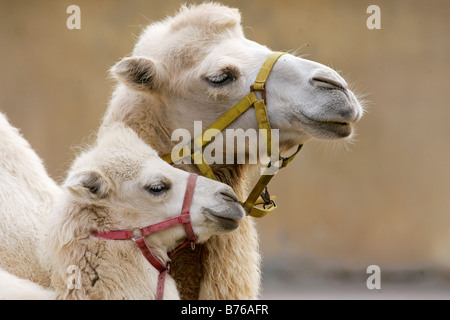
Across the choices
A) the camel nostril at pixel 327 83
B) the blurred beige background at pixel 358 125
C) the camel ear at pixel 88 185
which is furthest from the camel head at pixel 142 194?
the blurred beige background at pixel 358 125

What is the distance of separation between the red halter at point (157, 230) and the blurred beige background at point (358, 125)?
210 inches

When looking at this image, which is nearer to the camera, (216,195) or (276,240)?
(216,195)

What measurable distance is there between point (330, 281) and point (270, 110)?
5567mm

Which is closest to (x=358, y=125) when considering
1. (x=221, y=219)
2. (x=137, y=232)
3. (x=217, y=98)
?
(x=217, y=98)

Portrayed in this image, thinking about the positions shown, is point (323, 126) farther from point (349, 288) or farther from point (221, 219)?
point (349, 288)

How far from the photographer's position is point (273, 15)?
9172mm

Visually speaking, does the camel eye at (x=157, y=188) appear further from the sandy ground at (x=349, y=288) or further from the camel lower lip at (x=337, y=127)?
the sandy ground at (x=349, y=288)

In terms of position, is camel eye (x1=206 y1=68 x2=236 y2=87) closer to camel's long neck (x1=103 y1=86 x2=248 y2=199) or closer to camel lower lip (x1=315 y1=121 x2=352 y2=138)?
camel's long neck (x1=103 y1=86 x2=248 y2=199)

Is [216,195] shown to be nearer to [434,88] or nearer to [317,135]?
[317,135]

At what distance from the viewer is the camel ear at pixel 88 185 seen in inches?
127

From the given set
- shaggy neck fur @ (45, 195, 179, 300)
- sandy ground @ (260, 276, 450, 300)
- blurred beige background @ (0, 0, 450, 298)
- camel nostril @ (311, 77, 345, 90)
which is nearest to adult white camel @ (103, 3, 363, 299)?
camel nostril @ (311, 77, 345, 90)

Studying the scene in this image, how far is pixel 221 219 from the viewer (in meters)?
3.28
